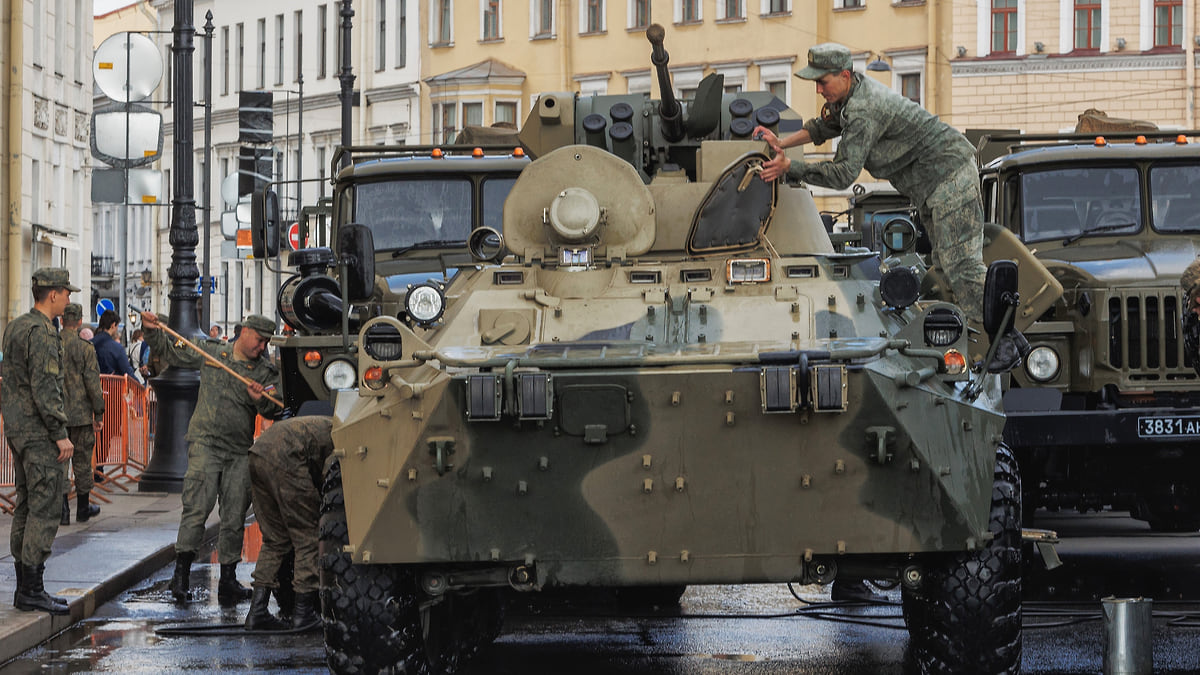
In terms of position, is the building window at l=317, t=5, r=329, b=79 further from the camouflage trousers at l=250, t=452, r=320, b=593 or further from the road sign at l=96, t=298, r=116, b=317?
the camouflage trousers at l=250, t=452, r=320, b=593

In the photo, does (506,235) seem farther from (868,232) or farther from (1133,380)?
(1133,380)

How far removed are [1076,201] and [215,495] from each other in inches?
230

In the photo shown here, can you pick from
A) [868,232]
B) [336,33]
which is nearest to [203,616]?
[868,232]

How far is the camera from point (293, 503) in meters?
11.2

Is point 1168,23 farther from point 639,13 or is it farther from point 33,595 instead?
point 33,595

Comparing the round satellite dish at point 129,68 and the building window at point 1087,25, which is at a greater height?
the building window at point 1087,25

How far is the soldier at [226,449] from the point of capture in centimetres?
1261

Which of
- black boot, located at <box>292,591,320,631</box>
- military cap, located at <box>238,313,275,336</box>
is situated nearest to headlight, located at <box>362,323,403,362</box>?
black boot, located at <box>292,591,320,631</box>

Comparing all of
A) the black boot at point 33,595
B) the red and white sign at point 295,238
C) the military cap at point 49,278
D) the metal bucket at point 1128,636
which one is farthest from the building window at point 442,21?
the metal bucket at point 1128,636

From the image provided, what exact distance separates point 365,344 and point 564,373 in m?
1.04

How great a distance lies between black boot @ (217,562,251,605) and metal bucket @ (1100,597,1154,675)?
5897 mm

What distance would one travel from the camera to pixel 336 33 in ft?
206

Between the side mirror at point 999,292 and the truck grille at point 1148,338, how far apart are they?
4.20m

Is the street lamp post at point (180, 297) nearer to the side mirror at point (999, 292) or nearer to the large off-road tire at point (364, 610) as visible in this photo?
the large off-road tire at point (364, 610)
